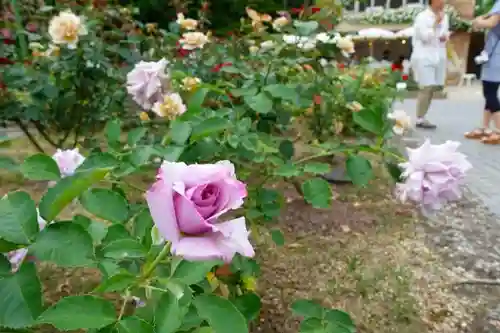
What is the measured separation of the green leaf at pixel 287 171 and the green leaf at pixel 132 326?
0.71 metres

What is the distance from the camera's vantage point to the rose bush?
549 mm

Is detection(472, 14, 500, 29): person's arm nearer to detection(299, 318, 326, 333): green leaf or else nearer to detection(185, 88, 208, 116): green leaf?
detection(185, 88, 208, 116): green leaf

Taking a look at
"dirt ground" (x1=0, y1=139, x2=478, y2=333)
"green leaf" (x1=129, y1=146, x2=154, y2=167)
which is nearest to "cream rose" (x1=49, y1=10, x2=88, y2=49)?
"dirt ground" (x1=0, y1=139, x2=478, y2=333)

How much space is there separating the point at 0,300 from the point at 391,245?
2088mm

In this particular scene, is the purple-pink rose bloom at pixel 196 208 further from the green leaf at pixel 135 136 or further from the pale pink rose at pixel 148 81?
the pale pink rose at pixel 148 81

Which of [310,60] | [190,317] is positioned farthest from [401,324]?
[190,317]

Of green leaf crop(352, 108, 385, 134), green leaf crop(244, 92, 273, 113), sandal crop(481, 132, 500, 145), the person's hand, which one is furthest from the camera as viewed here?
the person's hand

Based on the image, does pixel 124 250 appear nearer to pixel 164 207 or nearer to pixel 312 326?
pixel 164 207

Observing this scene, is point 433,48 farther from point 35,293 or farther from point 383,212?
point 35,293

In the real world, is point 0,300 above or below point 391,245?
above

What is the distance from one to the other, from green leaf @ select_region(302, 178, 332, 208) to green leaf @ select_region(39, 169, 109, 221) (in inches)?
27.3

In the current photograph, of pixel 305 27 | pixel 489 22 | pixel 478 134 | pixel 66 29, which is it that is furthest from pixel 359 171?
pixel 478 134

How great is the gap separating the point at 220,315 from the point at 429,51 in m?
5.55

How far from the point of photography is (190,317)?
0.70 metres
